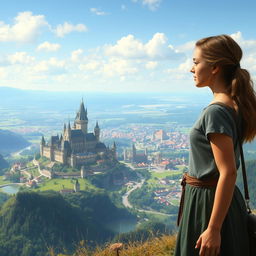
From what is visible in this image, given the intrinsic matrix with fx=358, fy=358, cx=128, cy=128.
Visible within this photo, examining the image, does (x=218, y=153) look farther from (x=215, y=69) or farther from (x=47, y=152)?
(x=47, y=152)

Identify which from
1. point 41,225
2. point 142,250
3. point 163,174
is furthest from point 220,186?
point 163,174

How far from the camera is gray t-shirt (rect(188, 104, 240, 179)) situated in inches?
68.4

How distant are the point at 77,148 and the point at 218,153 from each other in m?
59.3

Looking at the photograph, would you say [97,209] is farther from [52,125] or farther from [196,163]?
[52,125]

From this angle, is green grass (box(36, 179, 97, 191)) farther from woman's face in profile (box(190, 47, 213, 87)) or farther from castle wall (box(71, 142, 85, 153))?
woman's face in profile (box(190, 47, 213, 87))

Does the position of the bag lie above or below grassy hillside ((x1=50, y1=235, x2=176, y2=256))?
above

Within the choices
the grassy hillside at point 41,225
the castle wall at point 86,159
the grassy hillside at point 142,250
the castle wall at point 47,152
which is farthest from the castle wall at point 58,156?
the grassy hillside at point 142,250

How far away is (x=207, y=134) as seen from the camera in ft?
5.76

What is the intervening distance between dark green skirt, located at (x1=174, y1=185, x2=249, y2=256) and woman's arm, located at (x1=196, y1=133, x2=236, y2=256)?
0.33 feet

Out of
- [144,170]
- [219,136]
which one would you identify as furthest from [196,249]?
[144,170]

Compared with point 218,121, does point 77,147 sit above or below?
below

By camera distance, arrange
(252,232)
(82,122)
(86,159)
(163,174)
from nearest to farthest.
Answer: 1. (252,232)
2. (86,159)
3. (82,122)
4. (163,174)

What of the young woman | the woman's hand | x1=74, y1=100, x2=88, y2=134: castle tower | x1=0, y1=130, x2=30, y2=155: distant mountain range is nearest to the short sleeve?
the young woman

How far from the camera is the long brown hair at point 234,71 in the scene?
183cm
